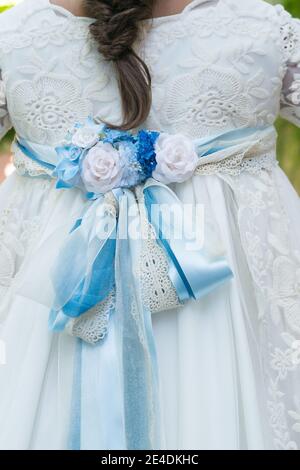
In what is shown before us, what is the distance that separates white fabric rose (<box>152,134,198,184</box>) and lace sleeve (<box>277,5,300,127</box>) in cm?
25

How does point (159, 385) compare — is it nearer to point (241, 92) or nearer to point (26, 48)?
point (241, 92)

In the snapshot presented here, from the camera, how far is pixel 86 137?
1639 millimetres

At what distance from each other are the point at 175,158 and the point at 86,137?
179mm

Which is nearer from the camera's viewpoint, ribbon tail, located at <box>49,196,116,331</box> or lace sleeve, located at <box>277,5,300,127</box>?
ribbon tail, located at <box>49,196,116,331</box>

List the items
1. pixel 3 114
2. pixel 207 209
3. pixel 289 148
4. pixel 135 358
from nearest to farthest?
pixel 135 358 < pixel 207 209 < pixel 3 114 < pixel 289 148

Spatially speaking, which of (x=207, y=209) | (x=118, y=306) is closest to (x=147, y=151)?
(x=207, y=209)

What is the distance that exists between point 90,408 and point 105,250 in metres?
0.30

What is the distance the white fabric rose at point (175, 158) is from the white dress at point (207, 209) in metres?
0.06

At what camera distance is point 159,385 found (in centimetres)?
157

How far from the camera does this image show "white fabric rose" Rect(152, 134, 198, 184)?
1613mm
